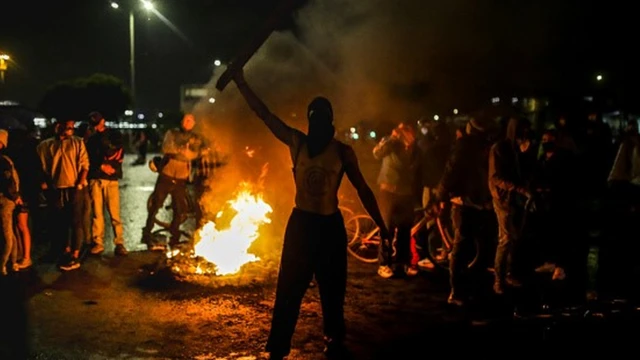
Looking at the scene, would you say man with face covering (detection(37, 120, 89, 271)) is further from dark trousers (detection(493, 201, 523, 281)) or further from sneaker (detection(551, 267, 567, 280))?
sneaker (detection(551, 267, 567, 280))

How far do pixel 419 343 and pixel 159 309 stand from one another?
263 cm

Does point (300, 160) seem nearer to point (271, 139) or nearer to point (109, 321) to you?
point (109, 321)

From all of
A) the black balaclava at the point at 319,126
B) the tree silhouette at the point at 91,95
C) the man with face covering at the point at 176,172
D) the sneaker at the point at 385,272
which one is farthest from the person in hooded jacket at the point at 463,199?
the tree silhouette at the point at 91,95

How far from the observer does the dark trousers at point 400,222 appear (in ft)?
24.8

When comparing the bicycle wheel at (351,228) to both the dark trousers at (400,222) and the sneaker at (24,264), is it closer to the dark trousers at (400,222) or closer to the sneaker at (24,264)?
the dark trousers at (400,222)

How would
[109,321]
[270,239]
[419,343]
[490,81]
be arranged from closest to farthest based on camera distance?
1. [419,343]
2. [109,321]
3. [270,239]
4. [490,81]

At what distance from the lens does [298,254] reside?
4.26 meters

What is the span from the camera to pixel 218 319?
5789mm

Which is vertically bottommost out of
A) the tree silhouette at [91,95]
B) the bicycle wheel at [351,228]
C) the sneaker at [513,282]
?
the sneaker at [513,282]

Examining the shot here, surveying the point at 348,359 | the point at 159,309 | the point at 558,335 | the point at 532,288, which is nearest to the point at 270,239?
the point at 159,309

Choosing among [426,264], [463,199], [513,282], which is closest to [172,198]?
[426,264]

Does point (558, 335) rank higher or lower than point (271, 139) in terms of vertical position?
lower

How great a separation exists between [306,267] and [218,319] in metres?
1.89

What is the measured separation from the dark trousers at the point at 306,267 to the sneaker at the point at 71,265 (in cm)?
418
